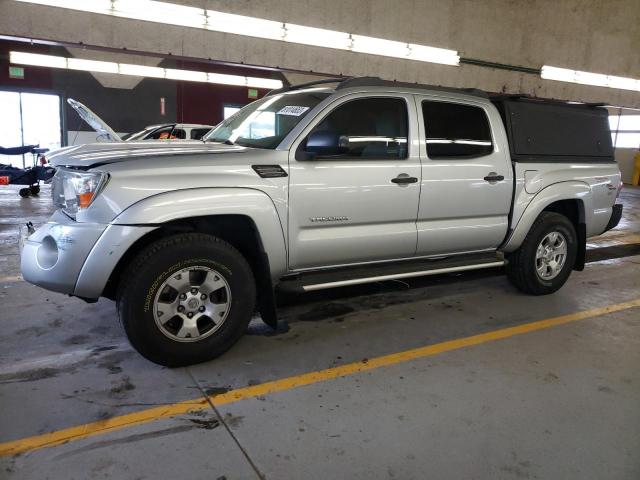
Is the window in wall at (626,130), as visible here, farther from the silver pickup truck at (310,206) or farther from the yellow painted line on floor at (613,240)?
the silver pickup truck at (310,206)

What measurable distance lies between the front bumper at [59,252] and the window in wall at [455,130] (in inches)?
102

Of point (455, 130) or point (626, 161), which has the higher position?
point (626, 161)

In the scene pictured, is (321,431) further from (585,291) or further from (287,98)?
(585,291)

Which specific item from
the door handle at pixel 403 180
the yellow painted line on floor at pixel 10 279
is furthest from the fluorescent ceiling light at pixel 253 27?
the door handle at pixel 403 180

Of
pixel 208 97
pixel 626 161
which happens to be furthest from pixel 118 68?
pixel 626 161

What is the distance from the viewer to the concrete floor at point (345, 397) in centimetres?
234

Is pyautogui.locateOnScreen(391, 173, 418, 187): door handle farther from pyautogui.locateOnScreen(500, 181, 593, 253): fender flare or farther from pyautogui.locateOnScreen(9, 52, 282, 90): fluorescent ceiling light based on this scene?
pyautogui.locateOnScreen(9, 52, 282, 90): fluorescent ceiling light

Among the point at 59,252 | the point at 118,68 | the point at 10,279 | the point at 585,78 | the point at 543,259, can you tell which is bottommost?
the point at 10,279

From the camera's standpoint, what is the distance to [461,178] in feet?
13.5

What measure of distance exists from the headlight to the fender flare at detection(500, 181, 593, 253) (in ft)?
11.4

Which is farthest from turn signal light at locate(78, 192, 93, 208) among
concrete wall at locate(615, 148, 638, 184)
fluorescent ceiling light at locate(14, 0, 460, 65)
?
concrete wall at locate(615, 148, 638, 184)

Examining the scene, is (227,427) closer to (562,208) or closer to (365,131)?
(365,131)

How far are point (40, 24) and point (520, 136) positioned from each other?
10053mm

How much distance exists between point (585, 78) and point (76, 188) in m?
17.5
